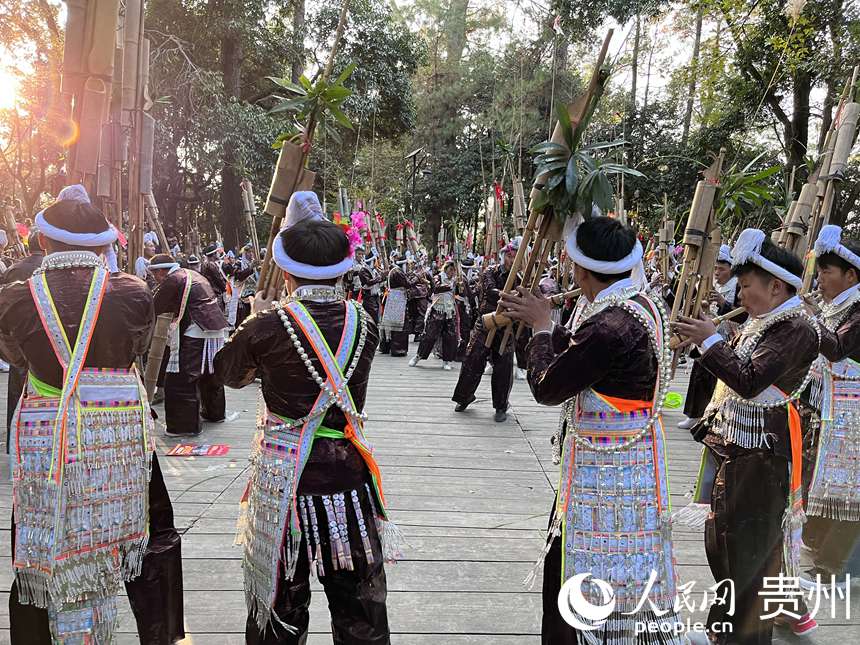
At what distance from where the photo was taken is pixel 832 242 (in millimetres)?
3406

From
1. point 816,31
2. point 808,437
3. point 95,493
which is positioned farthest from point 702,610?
point 816,31

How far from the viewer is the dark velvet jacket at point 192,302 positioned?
18.3 ft

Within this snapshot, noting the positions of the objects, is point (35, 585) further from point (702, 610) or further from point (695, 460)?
point (695, 460)

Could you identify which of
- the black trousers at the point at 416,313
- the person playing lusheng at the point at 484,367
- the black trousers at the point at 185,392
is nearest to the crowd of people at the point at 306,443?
the black trousers at the point at 185,392

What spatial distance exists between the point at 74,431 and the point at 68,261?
58cm

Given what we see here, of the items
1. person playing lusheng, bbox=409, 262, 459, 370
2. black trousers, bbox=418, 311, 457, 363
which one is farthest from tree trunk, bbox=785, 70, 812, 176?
black trousers, bbox=418, 311, 457, 363

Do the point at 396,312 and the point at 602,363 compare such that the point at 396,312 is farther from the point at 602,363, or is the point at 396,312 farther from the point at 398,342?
the point at 602,363

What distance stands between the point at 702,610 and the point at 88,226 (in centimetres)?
306

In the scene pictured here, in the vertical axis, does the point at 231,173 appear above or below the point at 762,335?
above

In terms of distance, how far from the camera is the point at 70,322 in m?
2.25

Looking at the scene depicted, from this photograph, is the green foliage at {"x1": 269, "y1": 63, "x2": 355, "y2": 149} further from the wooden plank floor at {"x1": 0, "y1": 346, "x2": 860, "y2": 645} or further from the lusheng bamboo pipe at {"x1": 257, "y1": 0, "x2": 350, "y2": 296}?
the wooden plank floor at {"x1": 0, "y1": 346, "x2": 860, "y2": 645}

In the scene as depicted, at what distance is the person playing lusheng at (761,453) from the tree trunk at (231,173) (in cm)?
1328

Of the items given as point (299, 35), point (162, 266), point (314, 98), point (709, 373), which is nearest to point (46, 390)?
point (314, 98)

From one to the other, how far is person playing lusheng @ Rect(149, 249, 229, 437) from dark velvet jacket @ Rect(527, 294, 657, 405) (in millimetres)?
4149
